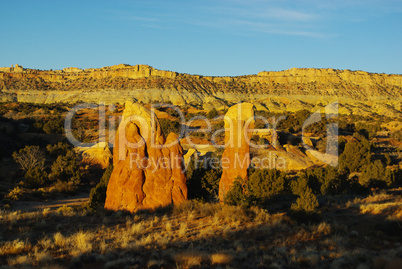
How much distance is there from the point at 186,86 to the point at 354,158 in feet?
→ 287

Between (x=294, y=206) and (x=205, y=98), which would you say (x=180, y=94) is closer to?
(x=205, y=98)

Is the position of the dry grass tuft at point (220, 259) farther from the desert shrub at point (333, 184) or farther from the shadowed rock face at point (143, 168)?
the desert shrub at point (333, 184)

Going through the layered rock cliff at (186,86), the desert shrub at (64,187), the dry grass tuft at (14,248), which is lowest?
the desert shrub at (64,187)

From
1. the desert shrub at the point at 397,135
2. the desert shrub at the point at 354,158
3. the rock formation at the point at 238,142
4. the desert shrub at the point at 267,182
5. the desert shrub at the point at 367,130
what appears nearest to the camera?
the rock formation at the point at 238,142

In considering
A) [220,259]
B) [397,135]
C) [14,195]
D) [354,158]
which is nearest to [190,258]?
[220,259]

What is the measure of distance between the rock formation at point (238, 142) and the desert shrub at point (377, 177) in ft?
42.8

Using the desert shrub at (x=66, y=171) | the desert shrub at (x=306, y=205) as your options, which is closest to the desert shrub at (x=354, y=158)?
the desert shrub at (x=306, y=205)

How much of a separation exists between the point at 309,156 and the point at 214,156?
39.1ft

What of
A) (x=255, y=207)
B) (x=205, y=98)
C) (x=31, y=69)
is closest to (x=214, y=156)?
(x=255, y=207)

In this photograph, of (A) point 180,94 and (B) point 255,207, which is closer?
(B) point 255,207

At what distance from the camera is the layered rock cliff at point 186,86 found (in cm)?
10025

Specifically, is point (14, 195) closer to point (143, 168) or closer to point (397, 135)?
point (143, 168)

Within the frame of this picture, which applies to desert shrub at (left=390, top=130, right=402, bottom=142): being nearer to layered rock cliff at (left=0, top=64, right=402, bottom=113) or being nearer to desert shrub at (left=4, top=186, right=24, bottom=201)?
layered rock cliff at (left=0, top=64, right=402, bottom=113)

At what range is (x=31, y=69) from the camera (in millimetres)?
128625
